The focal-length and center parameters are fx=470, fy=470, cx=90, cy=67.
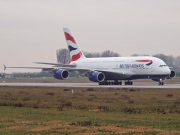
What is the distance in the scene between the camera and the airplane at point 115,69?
66125 mm

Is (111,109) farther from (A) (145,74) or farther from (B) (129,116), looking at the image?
(A) (145,74)

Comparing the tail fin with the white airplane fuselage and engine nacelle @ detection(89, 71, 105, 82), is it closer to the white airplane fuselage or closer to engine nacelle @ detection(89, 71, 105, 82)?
the white airplane fuselage

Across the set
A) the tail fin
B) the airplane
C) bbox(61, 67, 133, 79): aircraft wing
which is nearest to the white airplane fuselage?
the airplane

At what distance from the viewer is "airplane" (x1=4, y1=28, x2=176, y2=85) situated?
66.1m

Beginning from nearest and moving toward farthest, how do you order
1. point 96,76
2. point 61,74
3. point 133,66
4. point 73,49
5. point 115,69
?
point 133,66
point 96,76
point 61,74
point 115,69
point 73,49

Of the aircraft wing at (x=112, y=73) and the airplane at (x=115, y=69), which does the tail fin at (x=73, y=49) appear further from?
the aircraft wing at (x=112, y=73)

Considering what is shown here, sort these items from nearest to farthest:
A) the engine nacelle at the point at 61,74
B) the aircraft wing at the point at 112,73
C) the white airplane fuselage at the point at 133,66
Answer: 1. the white airplane fuselage at the point at 133,66
2. the aircraft wing at the point at 112,73
3. the engine nacelle at the point at 61,74

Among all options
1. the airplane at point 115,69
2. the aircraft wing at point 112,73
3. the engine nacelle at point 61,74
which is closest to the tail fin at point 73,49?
the airplane at point 115,69

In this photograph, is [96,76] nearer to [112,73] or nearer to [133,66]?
[112,73]

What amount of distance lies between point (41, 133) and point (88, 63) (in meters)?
57.9

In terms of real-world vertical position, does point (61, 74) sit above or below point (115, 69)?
below

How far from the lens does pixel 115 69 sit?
70688mm

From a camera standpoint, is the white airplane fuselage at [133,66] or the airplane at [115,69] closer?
the white airplane fuselage at [133,66]

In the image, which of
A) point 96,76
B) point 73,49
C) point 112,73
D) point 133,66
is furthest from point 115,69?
point 73,49
